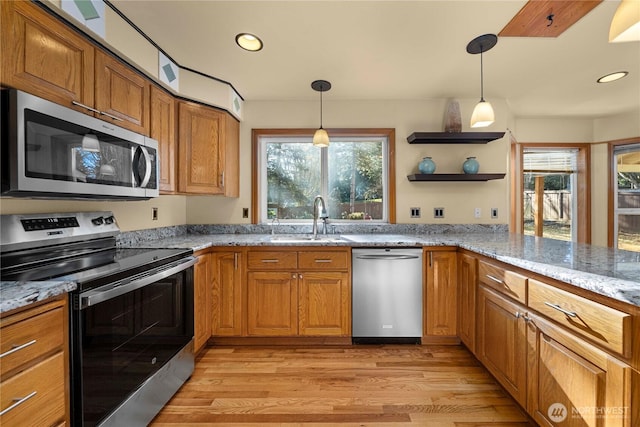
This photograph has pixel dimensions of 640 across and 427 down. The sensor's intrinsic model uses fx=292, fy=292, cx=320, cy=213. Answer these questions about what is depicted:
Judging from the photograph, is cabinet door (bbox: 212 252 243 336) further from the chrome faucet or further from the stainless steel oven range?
the chrome faucet

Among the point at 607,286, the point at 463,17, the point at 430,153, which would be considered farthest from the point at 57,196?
the point at 430,153

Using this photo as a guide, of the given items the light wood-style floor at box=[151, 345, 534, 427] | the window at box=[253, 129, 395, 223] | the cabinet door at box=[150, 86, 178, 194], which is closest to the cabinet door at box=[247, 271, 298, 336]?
the light wood-style floor at box=[151, 345, 534, 427]

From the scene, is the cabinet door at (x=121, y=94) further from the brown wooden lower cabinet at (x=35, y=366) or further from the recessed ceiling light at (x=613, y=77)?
the recessed ceiling light at (x=613, y=77)

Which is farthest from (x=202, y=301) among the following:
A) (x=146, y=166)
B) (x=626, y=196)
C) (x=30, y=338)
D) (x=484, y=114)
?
(x=626, y=196)

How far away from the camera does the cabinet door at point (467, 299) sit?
2.11m

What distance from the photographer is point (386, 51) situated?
2.13 m

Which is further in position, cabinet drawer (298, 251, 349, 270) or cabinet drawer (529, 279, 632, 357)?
cabinet drawer (298, 251, 349, 270)

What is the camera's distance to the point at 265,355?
2336 millimetres

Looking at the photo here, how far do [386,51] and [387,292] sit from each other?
1.87 metres

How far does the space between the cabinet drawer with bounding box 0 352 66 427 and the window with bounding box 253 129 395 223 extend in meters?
2.19

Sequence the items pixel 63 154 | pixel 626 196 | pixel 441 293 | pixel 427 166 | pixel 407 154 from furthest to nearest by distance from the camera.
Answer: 1. pixel 626 196
2. pixel 407 154
3. pixel 427 166
4. pixel 441 293
5. pixel 63 154

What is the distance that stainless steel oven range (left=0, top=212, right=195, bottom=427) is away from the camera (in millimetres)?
1188

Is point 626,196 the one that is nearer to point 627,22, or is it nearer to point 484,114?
point 484,114

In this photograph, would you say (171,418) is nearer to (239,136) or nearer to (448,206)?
(239,136)
